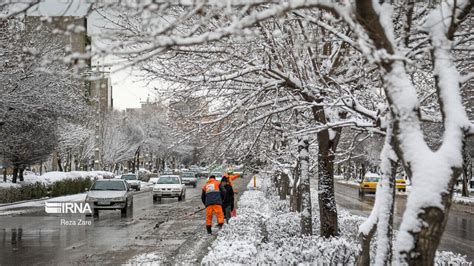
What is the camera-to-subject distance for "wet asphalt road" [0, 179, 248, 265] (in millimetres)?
11758

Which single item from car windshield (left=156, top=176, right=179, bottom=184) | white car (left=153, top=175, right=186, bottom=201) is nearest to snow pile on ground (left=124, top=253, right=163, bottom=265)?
white car (left=153, top=175, right=186, bottom=201)

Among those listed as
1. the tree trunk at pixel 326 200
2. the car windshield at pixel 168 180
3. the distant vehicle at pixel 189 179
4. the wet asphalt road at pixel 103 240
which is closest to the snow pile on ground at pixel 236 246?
the wet asphalt road at pixel 103 240

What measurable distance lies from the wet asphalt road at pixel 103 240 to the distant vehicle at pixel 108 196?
790mm

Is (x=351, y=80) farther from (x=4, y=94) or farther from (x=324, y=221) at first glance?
→ (x=4, y=94)

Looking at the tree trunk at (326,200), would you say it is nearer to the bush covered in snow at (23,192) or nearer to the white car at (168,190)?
the bush covered in snow at (23,192)

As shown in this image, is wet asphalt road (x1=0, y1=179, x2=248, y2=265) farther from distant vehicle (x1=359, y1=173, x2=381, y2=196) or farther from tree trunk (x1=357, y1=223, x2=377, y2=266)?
distant vehicle (x1=359, y1=173, x2=381, y2=196)

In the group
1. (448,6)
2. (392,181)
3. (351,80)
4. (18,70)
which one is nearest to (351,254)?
(392,181)

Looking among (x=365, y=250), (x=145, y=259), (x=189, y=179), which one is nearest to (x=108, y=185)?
(x=145, y=259)

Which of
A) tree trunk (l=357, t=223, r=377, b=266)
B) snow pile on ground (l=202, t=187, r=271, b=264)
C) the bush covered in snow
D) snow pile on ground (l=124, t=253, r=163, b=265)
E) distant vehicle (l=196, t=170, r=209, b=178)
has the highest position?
tree trunk (l=357, t=223, r=377, b=266)

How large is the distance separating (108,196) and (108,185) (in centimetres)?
146

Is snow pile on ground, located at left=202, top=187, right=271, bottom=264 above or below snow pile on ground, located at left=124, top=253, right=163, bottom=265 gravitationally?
above

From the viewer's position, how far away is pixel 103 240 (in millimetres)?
14953

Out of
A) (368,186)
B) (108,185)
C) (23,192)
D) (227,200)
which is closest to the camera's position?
(227,200)

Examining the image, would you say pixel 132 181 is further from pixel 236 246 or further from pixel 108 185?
pixel 236 246
